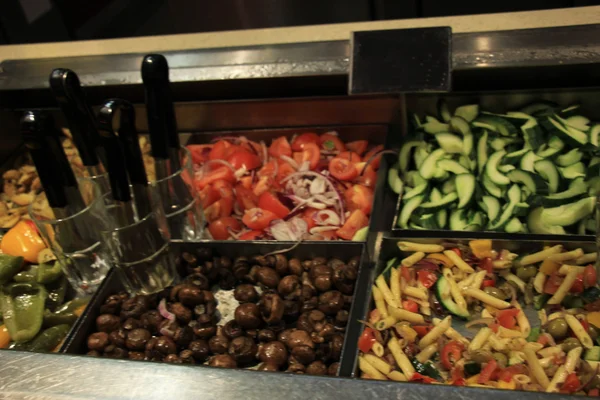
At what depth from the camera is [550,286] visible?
5.33ft

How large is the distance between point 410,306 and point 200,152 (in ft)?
3.42

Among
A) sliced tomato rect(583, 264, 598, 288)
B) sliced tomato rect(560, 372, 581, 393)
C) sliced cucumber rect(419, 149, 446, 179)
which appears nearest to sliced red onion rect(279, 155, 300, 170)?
sliced cucumber rect(419, 149, 446, 179)

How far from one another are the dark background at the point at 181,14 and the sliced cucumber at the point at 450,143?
2572 mm

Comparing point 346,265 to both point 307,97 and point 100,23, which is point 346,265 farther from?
point 100,23

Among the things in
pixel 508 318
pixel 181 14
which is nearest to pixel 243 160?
pixel 508 318

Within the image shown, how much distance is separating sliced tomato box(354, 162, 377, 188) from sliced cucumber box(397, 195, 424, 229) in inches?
7.6

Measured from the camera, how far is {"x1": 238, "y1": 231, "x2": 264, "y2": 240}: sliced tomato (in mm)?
1987

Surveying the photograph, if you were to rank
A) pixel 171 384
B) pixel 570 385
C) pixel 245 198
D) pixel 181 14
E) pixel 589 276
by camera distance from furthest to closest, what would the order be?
pixel 181 14 → pixel 245 198 → pixel 589 276 → pixel 570 385 → pixel 171 384

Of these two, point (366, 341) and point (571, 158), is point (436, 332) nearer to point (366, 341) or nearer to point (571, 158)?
point (366, 341)

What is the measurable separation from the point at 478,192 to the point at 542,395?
1054mm

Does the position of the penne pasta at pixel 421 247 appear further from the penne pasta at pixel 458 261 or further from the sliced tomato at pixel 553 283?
the sliced tomato at pixel 553 283

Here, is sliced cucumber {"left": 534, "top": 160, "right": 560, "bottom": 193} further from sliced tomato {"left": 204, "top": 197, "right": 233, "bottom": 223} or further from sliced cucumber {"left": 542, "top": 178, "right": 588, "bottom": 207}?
sliced tomato {"left": 204, "top": 197, "right": 233, "bottom": 223}

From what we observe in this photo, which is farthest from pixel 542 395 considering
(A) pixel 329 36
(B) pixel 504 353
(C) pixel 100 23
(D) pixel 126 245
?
(C) pixel 100 23

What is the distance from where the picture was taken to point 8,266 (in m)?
1.87
